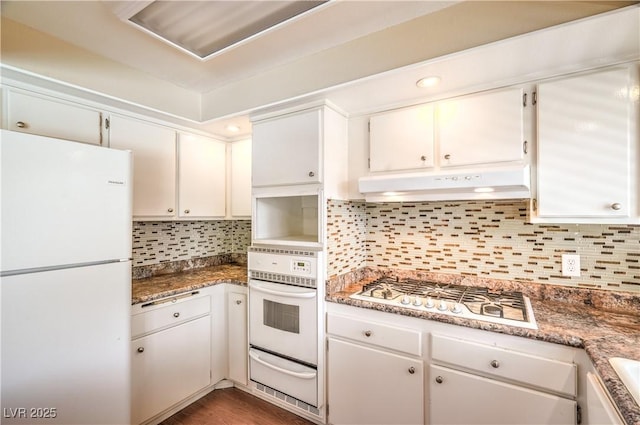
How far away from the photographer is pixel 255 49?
183cm

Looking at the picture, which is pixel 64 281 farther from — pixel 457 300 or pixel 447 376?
pixel 457 300

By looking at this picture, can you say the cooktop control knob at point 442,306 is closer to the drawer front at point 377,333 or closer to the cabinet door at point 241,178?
the drawer front at point 377,333

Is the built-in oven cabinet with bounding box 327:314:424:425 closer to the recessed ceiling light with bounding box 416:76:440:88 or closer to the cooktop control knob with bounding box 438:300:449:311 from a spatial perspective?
the cooktop control knob with bounding box 438:300:449:311

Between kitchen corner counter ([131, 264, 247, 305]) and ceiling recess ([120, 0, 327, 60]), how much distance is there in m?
1.54

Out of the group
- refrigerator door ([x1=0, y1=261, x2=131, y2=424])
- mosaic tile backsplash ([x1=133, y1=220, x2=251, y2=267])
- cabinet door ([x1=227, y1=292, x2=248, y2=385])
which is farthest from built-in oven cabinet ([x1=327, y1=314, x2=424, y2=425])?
mosaic tile backsplash ([x1=133, y1=220, x2=251, y2=267])

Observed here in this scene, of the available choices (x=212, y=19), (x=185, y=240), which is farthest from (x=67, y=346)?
(x=212, y=19)

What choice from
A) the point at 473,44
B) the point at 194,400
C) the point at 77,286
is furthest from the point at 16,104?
the point at 473,44

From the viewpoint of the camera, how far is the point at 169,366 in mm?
1919

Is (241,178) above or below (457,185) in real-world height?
above

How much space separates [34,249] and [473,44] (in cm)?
218

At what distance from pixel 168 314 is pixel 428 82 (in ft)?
7.12

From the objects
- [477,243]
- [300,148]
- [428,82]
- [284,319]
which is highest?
[428,82]

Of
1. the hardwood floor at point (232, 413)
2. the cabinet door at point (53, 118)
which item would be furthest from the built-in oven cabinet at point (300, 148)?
the hardwood floor at point (232, 413)

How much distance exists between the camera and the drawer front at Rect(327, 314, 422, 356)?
1528 millimetres
